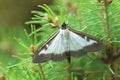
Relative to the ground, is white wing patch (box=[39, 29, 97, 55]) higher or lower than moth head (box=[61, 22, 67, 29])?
lower

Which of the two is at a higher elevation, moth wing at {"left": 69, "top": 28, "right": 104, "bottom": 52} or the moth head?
the moth head

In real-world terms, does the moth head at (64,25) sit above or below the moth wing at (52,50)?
above

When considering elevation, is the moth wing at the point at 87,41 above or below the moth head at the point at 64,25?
below

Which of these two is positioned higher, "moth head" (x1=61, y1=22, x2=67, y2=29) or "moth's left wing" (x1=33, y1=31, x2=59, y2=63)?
"moth head" (x1=61, y1=22, x2=67, y2=29)

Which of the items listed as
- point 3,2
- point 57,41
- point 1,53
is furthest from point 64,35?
point 3,2

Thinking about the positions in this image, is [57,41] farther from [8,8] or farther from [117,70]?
[8,8]

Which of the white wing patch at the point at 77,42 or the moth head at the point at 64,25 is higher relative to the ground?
the moth head at the point at 64,25
